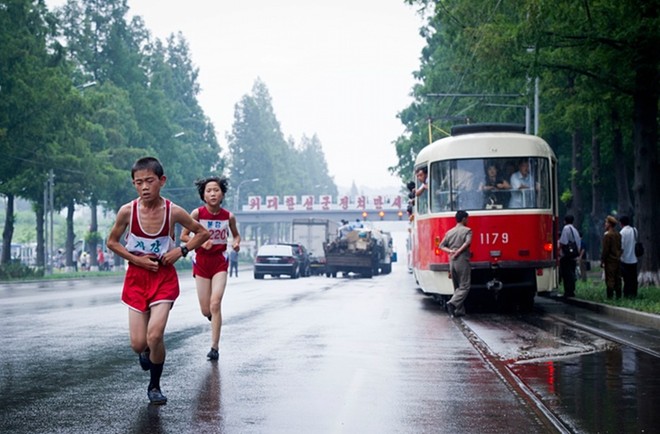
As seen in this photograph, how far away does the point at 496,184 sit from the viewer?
68.2 feet

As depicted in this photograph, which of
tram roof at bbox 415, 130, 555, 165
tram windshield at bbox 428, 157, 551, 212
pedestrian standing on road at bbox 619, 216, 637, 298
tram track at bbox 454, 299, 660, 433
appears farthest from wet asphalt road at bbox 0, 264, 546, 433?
pedestrian standing on road at bbox 619, 216, 637, 298

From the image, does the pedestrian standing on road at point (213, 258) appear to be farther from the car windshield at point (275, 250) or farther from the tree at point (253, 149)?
the tree at point (253, 149)

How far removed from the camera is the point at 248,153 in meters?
135

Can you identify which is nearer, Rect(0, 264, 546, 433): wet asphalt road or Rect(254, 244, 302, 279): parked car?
Rect(0, 264, 546, 433): wet asphalt road

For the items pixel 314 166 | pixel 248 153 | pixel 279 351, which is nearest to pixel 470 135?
pixel 279 351

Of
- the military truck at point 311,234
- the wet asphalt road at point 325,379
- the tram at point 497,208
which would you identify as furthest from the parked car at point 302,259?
the wet asphalt road at point 325,379

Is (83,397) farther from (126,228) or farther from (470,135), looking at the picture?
(470,135)

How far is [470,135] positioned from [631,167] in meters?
20.3

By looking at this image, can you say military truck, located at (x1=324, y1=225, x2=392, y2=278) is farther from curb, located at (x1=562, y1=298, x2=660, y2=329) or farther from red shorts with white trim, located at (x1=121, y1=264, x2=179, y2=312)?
red shorts with white trim, located at (x1=121, y1=264, x2=179, y2=312)

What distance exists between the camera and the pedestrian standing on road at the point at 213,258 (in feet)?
39.7

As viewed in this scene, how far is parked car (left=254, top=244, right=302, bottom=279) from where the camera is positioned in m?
49.2

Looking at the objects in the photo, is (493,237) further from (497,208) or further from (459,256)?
(459,256)

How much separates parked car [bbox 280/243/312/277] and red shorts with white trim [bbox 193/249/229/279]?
1525 inches

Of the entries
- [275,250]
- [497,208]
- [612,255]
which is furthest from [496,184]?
[275,250]
